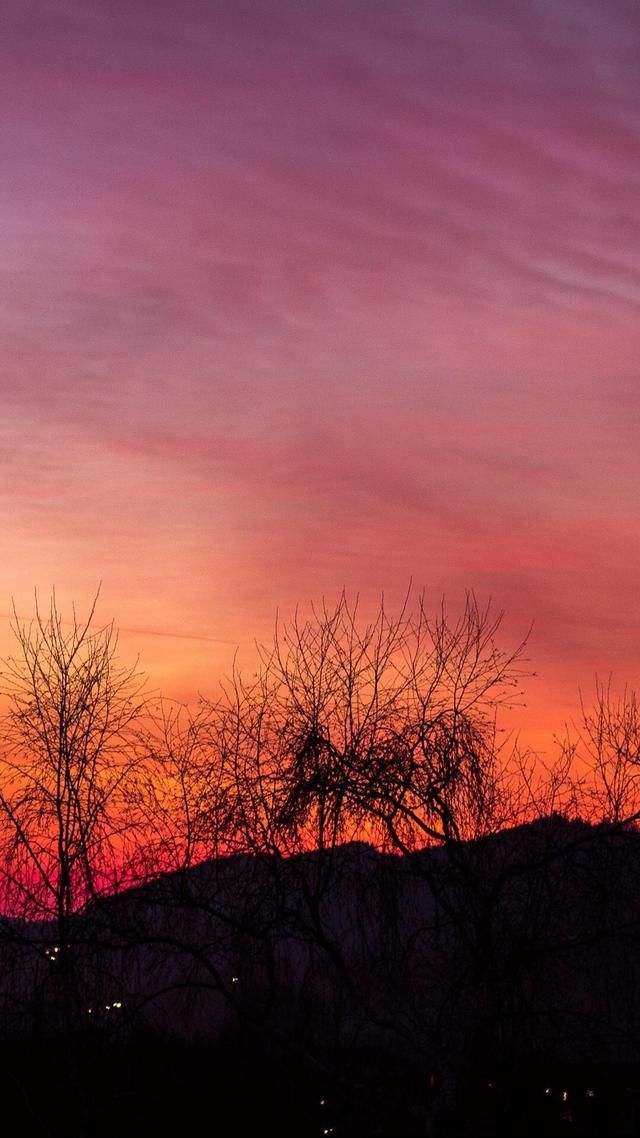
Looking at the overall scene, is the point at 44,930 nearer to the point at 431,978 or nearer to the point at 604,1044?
the point at 431,978

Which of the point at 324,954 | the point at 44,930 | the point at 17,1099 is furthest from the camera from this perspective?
the point at 17,1099

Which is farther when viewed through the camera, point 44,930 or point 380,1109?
point 44,930

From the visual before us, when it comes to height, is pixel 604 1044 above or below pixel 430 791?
below

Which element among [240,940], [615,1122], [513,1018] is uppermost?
[240,940]

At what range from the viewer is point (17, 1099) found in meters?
19.4

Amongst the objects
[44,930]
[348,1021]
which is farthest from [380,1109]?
[44,930]

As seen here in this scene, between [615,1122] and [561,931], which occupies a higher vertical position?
[561,931]

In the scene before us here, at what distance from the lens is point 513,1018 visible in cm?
1159

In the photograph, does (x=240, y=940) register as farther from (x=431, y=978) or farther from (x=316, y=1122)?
(x=316, y=1122)

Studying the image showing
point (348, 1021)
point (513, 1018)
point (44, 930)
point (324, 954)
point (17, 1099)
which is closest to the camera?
point (513, 1018)

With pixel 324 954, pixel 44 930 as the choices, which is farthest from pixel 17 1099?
pixel 324 954

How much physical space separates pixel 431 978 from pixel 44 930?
5.05m

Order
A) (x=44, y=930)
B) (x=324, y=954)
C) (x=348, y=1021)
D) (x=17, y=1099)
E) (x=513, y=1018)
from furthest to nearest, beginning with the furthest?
(x=17, y=1099) → (x=44, y=930) → (x=348, y=1021) → (x=324, y=954) → (x=513, y=1018)

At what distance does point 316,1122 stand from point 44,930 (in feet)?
11.9
